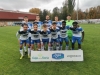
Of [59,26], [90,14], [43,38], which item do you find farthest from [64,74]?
[90,14]

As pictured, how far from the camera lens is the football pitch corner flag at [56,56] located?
21.4ft

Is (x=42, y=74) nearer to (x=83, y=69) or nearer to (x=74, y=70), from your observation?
(x=74, y=70)

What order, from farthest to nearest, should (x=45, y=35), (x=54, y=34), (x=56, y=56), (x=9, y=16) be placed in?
(x=9, y=16) < (x=54, y=34) < (x=45, y=35) < (x=56, y=56)

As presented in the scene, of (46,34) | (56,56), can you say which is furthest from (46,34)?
(56,56)

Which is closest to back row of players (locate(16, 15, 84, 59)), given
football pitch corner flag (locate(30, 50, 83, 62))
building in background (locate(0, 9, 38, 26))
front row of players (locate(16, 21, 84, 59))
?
front row of players (locate(16, 21, 84, 59))

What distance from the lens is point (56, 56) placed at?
657 cm

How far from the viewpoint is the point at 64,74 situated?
5441 millimetres

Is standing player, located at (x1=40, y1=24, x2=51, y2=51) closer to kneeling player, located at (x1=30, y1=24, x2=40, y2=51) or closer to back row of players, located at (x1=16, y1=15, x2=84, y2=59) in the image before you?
back row of players, located at (x1=16, y1=15, x2=84, y2=59)

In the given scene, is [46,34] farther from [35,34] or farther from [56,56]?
[56,56]

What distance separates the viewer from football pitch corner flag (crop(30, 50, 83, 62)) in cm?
652

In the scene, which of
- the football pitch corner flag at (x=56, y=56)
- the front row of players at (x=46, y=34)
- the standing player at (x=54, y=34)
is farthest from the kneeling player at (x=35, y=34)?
the football pitch corner flag at (x=56, y=56)

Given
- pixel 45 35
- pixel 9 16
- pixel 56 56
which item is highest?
pixel 9 16

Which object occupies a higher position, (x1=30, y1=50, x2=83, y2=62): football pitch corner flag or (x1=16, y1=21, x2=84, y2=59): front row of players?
(x1=16, y1=21, x2=84, y2=59): front row of players

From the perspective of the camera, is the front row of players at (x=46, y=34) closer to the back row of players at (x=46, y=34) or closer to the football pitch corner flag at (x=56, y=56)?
the back row of players at (x=46, y=34)
